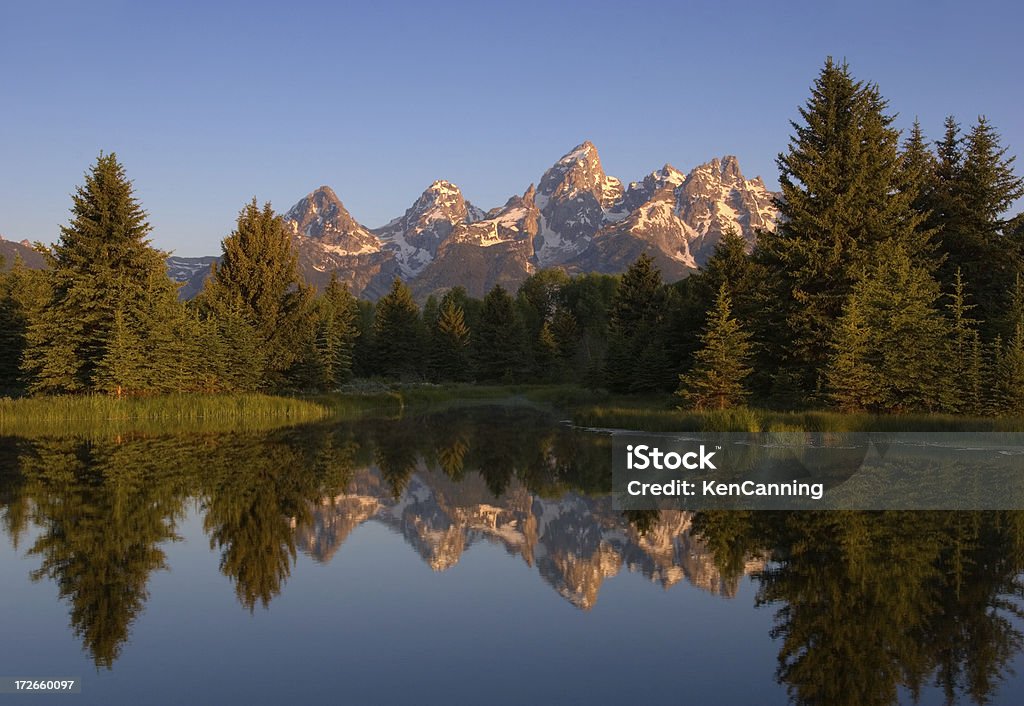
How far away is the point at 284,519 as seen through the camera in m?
14.5

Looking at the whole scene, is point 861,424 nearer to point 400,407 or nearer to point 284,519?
point 284,519

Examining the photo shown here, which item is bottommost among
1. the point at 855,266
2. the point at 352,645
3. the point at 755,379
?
the point at 352,645

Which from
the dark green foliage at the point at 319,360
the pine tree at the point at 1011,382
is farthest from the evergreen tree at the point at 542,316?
the pine tree at the point at 1011,382

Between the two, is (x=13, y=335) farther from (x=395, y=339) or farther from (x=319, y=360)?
(x=395, y=339)

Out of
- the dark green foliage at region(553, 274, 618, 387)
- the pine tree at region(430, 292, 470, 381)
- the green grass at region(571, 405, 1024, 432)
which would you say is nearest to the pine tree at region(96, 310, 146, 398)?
the green grass at region(571, 405, 1024, 432)

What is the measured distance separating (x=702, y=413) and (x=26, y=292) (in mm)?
57879

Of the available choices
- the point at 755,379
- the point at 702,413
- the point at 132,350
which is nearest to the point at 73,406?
the point at 132,350

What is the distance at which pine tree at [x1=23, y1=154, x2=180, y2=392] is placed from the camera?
4231cm

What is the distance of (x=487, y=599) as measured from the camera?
33.7 feet

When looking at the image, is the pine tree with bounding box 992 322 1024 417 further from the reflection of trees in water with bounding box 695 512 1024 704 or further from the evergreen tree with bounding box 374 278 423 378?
the evergreen tree with bounding box 374 278 423 378

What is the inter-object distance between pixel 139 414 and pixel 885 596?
35856 millimetres

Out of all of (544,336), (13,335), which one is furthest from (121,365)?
(544,336)

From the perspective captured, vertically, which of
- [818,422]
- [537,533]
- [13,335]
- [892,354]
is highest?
[13,335]

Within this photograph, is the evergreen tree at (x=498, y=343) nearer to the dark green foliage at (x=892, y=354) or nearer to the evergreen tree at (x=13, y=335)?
the evergreen tree at (x=13, y=335)
